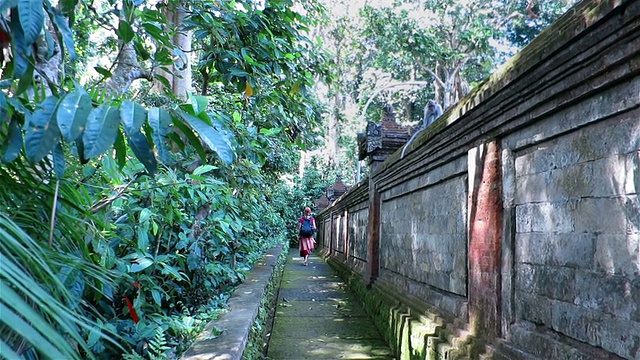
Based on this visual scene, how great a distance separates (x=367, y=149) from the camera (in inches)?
250

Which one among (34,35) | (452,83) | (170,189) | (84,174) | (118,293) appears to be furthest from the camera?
(452,83)

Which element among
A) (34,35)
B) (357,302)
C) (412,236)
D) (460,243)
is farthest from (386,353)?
(34,35)

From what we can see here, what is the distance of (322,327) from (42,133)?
441 centimetres

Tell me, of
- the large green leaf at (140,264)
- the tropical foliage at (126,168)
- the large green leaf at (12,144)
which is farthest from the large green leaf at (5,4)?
the large green leaf at (140,264)

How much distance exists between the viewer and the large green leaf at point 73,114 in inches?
39.8

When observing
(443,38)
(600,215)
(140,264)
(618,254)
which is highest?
(443,38)

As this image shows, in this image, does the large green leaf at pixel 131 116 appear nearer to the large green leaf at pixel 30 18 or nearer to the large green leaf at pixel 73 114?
the large green leaf at pixel 73 114

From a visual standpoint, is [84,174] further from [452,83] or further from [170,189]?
[452,83]

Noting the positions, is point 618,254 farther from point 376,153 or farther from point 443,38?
point 443,38

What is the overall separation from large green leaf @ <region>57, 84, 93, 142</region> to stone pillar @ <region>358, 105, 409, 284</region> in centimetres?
536

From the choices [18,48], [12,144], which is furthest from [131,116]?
[18,48]

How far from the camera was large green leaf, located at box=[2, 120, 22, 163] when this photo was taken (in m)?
1.09

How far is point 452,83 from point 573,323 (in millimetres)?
15804

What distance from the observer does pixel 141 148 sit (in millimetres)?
1081
